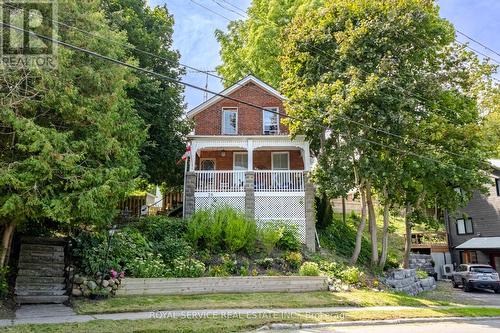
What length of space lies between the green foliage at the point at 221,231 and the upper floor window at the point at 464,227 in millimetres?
20174

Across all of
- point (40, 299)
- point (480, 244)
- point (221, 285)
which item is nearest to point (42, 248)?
point (40, 299)

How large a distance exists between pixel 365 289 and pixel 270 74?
17.5 meters

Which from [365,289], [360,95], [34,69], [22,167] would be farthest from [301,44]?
[22,167]

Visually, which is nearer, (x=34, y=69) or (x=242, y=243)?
(x=34, y=69)

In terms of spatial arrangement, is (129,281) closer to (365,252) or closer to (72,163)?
(72,163)

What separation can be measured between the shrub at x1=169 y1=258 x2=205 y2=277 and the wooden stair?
138 inches

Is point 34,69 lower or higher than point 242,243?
higher

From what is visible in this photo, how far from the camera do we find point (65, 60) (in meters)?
10.4

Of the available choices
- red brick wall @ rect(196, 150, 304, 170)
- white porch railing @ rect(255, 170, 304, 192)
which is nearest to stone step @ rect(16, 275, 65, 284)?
white porch railing @ rect(255, 170, 304, 192)

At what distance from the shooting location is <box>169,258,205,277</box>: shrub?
13.6 m

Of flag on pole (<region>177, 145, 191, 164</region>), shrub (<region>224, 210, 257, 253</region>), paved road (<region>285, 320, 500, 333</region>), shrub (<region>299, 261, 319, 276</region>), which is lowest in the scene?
paved road (<region>285, 320, 500, 333</region>)

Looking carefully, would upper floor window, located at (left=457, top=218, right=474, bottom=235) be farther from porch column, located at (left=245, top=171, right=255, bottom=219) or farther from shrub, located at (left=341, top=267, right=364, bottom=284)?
porch column, located at (left=245, top=171, right=255, bottom=219)

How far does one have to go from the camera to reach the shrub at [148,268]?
12891 millimetres

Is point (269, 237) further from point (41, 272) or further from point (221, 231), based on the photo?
point (41, 272)
